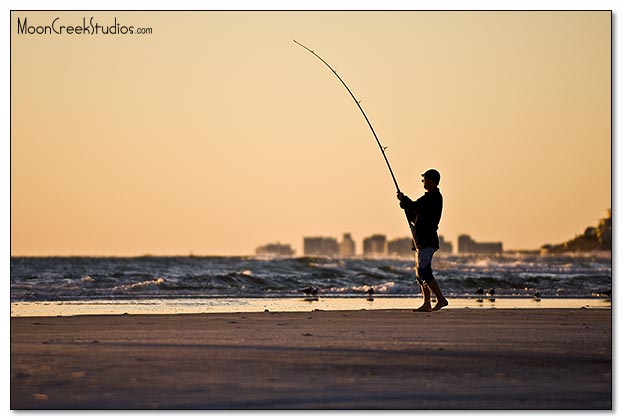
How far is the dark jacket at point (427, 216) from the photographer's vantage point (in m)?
8.44

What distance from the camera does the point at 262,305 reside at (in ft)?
43.9

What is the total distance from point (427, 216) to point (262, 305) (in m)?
5.31

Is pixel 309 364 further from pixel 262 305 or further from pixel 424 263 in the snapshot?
pixel 262 305

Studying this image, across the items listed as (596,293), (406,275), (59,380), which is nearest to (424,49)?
(59,380)

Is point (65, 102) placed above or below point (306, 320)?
above

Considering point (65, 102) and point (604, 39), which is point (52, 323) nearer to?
point (65, 102)

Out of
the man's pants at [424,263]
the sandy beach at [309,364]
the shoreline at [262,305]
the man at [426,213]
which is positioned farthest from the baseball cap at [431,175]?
the shoreline at [262,305]

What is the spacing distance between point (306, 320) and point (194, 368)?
3.56m

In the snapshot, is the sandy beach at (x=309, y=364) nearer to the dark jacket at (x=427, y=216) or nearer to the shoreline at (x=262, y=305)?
the dark jacket at (x=427, y=216)

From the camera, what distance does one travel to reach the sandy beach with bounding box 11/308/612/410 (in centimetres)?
541

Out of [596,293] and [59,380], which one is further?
[596,293]

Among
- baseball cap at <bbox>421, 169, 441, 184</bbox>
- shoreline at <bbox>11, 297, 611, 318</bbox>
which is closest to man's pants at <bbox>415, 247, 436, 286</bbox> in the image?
baseball cap at <bbox>421, 169, 441, 184</bbox>
